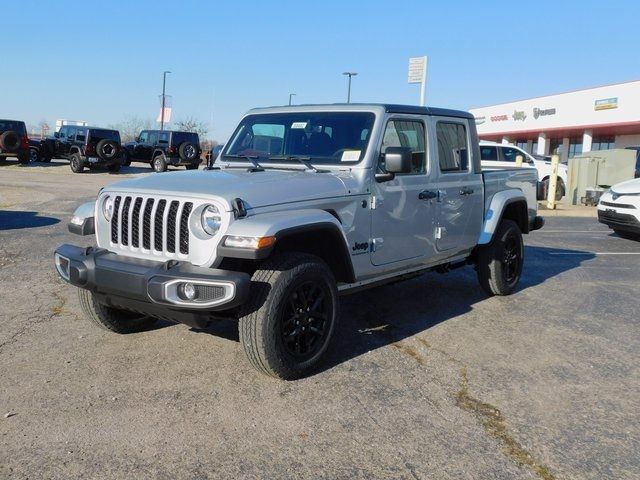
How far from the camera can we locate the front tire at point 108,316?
4711 millimetres

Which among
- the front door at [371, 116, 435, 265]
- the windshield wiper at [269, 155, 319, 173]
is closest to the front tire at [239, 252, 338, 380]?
the front door at [371, 116, 435, 265]

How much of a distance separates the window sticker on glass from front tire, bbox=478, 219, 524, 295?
238cm

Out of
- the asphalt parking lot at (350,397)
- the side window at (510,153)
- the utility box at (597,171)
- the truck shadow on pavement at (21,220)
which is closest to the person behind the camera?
the asphalt parking lot at (350,397)

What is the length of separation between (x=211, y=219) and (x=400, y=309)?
2856 mm

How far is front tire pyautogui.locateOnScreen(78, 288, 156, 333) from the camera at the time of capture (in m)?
4.71

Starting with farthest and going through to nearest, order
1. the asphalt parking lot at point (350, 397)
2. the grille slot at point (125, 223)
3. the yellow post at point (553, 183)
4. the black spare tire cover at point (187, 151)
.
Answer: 1. the black spare tire cover at point (187, 151)
2. the yellow post at point (553, 183)
3. the grille slot at point (125, 223)
4. the asphalt parking lot at point (350, 397)

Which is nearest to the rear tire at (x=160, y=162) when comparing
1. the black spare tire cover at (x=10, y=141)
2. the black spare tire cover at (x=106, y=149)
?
the black spare tire cover at (x=106, y=149)

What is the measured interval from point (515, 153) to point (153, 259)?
51.0ft

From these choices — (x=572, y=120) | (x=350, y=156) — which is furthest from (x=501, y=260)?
(x=572, y=120)

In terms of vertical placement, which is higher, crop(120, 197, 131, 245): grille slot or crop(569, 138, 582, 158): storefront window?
crop(569, 138, 582, 158): storefront window

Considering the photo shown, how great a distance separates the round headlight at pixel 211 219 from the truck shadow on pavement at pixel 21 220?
7.59 metres

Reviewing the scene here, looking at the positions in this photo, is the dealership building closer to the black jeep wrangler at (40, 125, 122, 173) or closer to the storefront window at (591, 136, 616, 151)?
the storefront window at (591, 136, 616, 151)

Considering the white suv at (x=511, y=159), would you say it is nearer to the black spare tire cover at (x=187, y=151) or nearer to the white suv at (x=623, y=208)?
the white suv at (x=623, y=208)

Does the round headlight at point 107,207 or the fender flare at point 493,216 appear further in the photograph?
the fender flare at point 493,216
